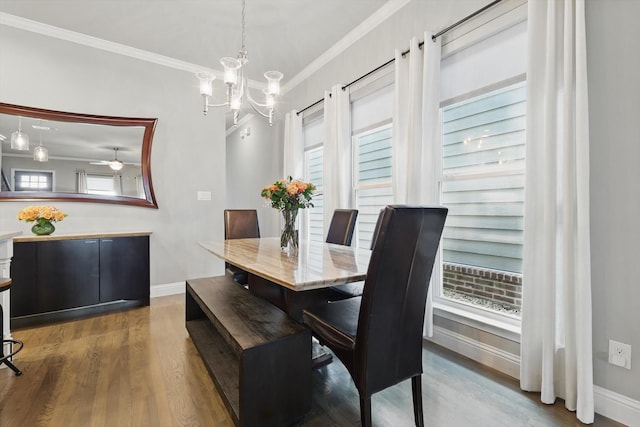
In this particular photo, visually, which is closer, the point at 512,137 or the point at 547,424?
the point at 547,424

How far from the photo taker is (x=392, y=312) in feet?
4.05

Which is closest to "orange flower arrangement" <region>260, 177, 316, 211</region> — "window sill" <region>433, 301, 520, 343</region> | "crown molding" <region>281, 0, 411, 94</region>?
"window sill" <region>433, 301, 520, 343</region>

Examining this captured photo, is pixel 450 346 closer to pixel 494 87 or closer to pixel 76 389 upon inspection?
pixel 494 87

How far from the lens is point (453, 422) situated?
1447 mm

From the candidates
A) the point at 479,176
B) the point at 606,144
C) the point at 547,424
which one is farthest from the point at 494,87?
the point at 547,424

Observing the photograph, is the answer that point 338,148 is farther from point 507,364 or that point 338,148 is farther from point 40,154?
point 40,154

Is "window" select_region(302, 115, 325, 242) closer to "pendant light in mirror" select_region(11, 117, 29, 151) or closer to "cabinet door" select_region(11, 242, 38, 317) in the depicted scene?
"cabinet door" select_region(11, 242, 38, 317)

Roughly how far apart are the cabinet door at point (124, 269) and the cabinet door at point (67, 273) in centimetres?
7

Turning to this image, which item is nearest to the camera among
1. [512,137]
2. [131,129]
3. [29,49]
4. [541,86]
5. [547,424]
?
[547,424]

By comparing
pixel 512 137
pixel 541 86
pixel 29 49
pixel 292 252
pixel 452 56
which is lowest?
pixel 292 252

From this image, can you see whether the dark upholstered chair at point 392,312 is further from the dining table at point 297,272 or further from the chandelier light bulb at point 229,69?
the chandelier light bulb at point 229,69

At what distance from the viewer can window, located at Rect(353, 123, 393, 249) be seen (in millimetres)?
3008

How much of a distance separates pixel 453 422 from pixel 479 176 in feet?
5.09

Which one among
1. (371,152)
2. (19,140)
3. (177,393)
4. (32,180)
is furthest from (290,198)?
(19,140)
